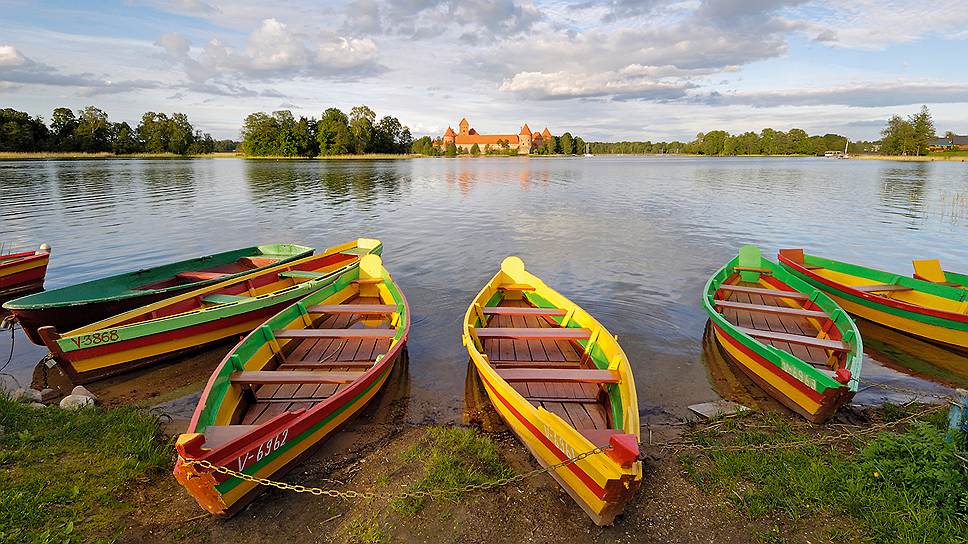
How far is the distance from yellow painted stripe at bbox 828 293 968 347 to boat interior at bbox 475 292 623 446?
7611 mm

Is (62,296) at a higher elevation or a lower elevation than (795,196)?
lower

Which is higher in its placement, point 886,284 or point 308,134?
point 308,134

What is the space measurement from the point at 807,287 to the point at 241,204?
109 ft

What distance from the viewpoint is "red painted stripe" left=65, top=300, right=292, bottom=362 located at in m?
7.70

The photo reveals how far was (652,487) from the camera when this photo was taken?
5.42m

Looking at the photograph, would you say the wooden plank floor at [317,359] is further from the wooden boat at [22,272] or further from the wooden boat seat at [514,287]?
the wooden boat at [22,272]

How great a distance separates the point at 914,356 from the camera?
9438mm

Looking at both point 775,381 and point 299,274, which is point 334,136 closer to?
point 299,274

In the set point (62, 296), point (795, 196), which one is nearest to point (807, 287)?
point (62, 296)

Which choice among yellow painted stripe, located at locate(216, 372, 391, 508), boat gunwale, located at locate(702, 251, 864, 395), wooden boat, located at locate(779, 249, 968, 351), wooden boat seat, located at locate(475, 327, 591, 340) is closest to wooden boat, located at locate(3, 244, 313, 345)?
yellow painted stripe, located at locate(216, 372, 391, 508)

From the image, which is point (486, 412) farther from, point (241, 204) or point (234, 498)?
point (241, 204)

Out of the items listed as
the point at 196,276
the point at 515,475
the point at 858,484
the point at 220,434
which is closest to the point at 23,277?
the point at 196,276

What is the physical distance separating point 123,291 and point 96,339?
3238 millimetres

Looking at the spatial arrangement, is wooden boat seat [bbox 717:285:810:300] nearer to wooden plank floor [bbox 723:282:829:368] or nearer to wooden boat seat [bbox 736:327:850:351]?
wooden plank floor [bbox 723:282:829:368]
